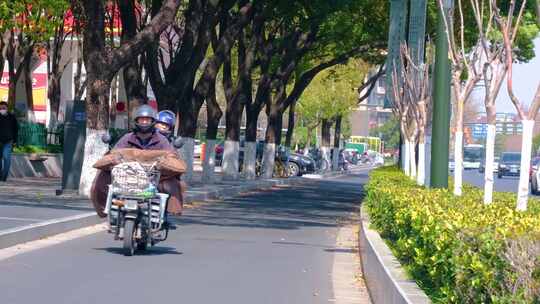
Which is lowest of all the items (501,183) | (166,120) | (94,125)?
(501,183)

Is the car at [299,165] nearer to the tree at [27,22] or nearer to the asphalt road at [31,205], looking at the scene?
the tree at [27,22]

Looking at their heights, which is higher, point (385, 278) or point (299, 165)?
point (385, 278)

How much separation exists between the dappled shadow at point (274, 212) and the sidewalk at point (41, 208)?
91cm

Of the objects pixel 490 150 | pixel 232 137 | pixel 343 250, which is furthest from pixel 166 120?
pixel 232 137

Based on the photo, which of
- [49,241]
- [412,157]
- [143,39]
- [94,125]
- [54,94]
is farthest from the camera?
[54,94]

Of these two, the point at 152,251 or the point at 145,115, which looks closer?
the point at 145,115

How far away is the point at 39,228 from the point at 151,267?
3565 millimetres

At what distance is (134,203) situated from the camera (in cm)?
1439

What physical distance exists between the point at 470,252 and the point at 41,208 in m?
14.4

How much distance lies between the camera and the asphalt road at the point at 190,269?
452 inches

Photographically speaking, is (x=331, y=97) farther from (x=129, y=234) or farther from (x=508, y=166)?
(x=129, y=234)

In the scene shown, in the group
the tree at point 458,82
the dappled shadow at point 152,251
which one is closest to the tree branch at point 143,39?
the tree at point 458,82

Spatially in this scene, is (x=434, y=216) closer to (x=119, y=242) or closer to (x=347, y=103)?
(x=119, y=242)

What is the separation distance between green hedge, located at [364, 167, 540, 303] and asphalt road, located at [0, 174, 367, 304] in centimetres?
141
